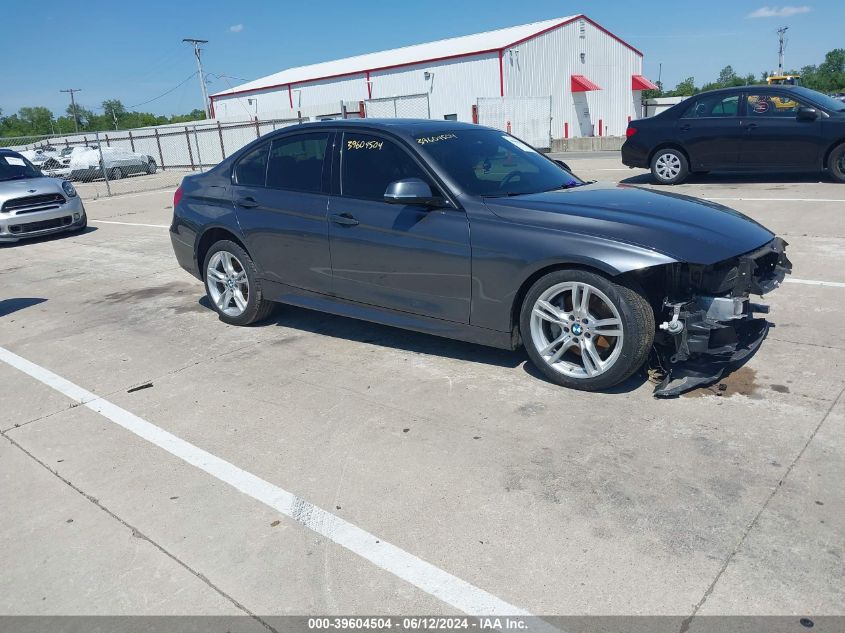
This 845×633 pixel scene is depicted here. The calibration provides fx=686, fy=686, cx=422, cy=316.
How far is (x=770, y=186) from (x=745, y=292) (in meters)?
8.64

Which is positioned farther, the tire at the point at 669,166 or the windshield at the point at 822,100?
the tire at the point at 669,166

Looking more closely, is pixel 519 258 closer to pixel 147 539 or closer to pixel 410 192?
pixel 410 192

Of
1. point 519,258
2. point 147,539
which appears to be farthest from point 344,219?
point 147,539

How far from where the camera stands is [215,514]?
314cm

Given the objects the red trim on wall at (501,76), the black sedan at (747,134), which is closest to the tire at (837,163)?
the black sedan at (747,134)

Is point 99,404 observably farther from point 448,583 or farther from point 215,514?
point 448,583

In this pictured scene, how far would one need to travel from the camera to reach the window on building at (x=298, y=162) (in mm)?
5199

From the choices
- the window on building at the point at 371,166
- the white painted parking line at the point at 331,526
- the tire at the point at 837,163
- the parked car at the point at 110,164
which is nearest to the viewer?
the white painted parking line at the point at 331,526

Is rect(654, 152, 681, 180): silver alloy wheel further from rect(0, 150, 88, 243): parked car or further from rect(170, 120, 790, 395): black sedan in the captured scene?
rect(0, 150, 88, 243): parked car

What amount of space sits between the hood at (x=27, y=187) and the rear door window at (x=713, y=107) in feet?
36.3

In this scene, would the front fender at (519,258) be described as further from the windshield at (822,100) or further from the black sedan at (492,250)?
the windshield at (822,100)

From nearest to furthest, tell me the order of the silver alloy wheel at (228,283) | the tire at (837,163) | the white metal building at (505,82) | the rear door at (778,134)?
the silver alloy wheel at (228,283)
the tire at (837,163)
the rear door at (778,134)
the white metal building at (505,82)

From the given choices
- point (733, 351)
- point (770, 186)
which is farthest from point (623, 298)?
point (770, 186)

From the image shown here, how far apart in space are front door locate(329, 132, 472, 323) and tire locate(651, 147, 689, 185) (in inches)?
340
